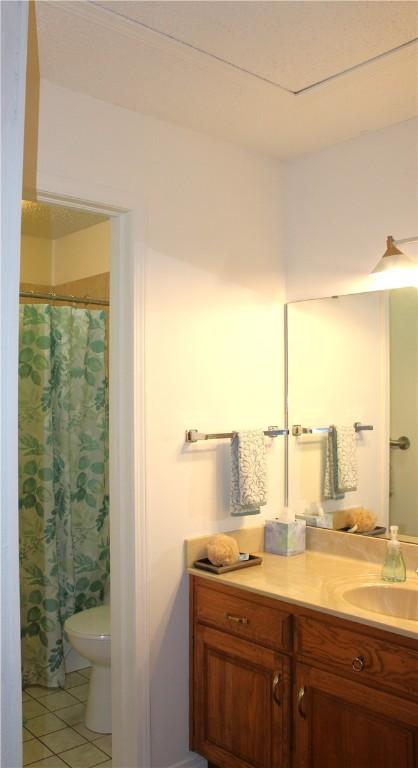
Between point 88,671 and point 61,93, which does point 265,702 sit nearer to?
point 88,671

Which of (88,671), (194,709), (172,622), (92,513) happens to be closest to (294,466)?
(172,622)

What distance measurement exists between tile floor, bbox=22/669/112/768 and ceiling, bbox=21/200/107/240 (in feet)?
7.55

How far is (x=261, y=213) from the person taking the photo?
2684mm

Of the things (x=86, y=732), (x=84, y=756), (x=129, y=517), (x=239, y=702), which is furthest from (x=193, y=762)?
(x=129, y=517)

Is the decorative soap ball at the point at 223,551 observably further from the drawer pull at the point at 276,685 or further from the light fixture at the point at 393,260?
the light fixture at the point at 393,260

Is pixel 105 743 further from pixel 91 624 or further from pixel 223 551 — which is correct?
pixel 223 551

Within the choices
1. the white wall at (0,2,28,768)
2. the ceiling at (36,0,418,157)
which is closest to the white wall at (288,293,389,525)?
the ceiling at (36,0,418,157)

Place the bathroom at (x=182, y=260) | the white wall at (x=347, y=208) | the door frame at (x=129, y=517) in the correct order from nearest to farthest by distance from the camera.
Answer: the bathroom at (x=182, y=260) < the door frame at (x=129, y=517) < the white wall at (x=347, y=208)

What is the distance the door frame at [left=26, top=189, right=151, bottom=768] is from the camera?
87.4 inches

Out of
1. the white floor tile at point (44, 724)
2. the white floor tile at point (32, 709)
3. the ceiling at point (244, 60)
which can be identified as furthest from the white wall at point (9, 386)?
the white floor tile at point (32, 709)

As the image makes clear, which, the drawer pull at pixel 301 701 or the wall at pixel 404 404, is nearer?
the drawer pull at pixel 301 701

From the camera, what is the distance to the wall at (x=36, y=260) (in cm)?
380

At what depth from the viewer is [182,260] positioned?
7.84 feet

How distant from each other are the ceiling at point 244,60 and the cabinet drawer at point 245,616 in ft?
5.40
